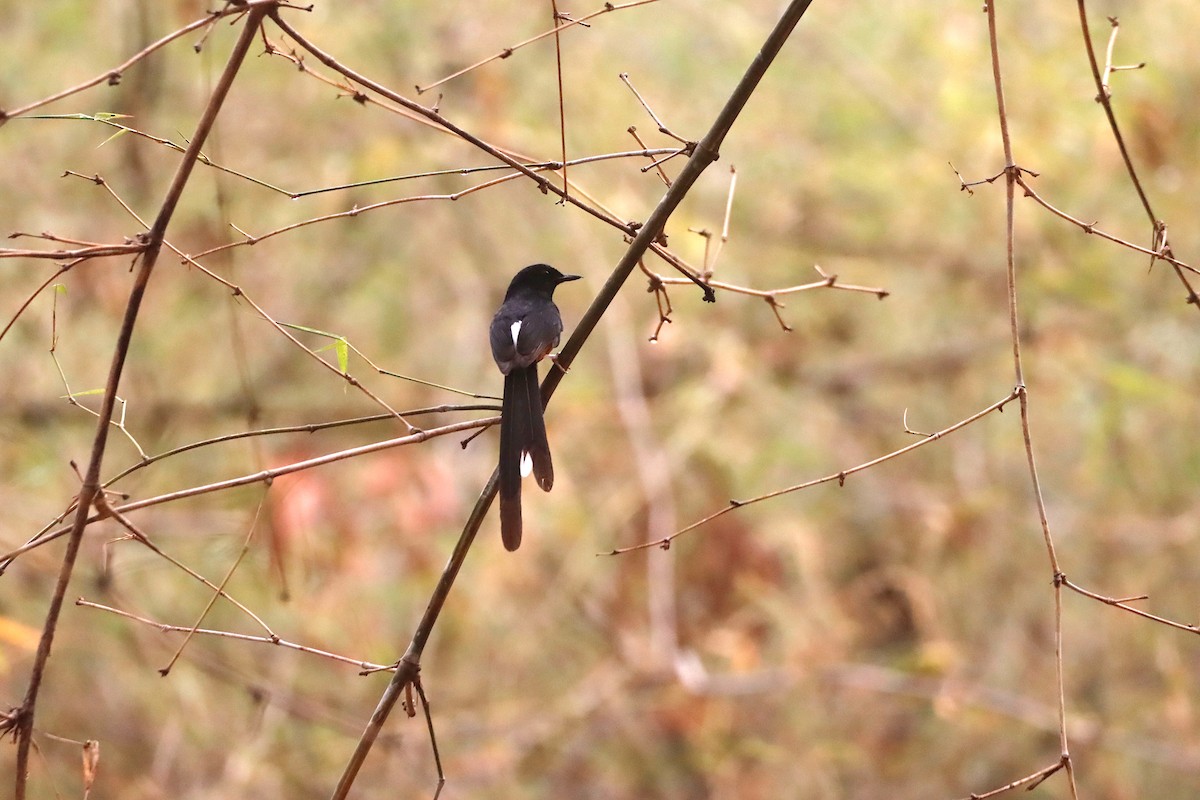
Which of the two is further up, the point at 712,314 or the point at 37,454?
the point at 712,314

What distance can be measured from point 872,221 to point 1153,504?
175cm

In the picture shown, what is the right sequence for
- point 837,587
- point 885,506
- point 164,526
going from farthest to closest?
point 837,587 < point 885,506 < point 164,526

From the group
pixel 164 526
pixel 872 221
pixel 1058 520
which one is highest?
pixel 872 221

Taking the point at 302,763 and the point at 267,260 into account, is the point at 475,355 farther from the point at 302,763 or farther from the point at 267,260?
the point at 302,763

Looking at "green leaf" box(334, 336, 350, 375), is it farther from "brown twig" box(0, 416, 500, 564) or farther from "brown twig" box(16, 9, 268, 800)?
"brown twig" box(16, 9, 268, 800)

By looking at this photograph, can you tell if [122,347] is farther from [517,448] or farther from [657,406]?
[657,406]

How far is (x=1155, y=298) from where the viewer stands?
4.72 metres

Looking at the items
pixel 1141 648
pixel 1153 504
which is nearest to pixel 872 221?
pixel 1153 504

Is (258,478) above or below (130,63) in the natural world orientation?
below

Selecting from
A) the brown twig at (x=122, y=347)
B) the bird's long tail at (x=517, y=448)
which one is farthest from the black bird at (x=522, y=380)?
the brown twig at (x=122, y=347)

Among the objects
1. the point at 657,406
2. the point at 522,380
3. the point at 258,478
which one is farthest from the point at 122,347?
the point at 657,406

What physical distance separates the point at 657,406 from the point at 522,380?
361cm

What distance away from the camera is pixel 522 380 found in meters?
2.22

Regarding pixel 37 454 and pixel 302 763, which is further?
pixel 302 763
